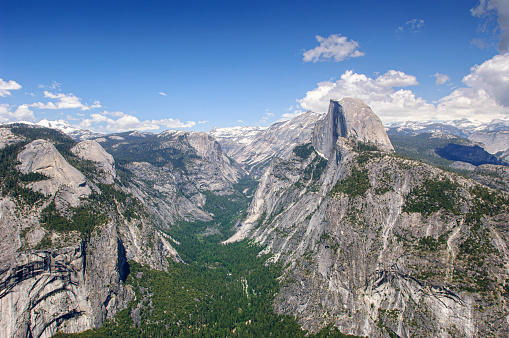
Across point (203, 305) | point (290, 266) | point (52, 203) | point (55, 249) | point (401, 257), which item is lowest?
point (203, 305)

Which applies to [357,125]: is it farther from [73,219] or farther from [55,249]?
[55,249]

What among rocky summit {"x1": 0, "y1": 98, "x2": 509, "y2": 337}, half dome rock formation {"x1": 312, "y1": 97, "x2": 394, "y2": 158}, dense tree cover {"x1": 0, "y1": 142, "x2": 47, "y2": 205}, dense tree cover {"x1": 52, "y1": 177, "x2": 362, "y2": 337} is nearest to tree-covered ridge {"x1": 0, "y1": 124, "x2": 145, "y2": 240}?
dense tree cover {"x1": 0, "y1": 142, "x2": 47, "y2": 205}

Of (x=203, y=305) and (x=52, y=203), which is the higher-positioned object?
(x=52, y=203)

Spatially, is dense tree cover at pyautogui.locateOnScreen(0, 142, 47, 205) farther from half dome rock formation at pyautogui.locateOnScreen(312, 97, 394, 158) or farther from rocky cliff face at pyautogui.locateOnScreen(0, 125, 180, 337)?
half dome rock formation at pyautogui.locateOnScreen(312, 97, 394, 158)

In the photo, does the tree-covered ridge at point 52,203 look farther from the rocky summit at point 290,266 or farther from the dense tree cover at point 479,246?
the dense tree cover at point 479,246

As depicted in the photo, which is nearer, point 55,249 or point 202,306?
point 55,249

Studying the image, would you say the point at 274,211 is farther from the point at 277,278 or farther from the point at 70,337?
the point at 70,337

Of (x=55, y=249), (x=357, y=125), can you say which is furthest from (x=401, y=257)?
(x=357, y=125)
